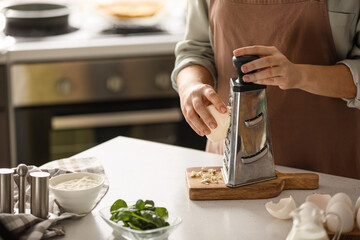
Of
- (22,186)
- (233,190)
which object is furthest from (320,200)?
(22,186)

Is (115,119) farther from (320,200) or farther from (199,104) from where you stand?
(320,200)

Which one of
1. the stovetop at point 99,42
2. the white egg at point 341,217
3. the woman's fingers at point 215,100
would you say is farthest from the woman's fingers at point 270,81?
the stovetop at point 99,42

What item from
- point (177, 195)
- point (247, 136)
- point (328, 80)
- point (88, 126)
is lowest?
point (88, 126)

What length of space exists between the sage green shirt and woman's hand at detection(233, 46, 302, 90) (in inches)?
8.5

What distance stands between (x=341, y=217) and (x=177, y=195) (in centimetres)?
45

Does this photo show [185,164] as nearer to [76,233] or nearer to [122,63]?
[76,233]

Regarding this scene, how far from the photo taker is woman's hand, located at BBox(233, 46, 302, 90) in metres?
1.48

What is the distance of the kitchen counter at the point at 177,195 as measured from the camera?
1378 millimetres

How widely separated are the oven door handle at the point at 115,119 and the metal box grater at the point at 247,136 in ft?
4.49

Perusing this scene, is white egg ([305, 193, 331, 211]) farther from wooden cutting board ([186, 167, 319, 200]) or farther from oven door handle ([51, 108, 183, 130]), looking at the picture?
oven door handle ([51, 108, 183, 130])

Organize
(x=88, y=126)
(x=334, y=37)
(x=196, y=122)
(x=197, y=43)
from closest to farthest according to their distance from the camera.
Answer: (x=196, y=122), (x=334, y=37), (x=197, y=43), (x=88, y=126)

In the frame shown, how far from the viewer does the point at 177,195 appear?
1574 mm

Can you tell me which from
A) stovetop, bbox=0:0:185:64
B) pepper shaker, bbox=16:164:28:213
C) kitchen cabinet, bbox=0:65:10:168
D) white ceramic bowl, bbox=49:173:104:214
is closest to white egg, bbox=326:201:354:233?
white ceramic bowl, bbox=49:173:104:214

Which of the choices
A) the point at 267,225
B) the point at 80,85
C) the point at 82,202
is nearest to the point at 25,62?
the point at 80,85
